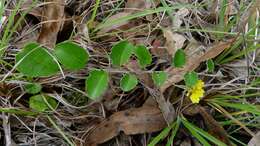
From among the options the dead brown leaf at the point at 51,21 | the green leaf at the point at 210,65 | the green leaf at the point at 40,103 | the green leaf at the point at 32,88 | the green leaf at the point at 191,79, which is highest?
the dead brown leaf at the point at 51,21

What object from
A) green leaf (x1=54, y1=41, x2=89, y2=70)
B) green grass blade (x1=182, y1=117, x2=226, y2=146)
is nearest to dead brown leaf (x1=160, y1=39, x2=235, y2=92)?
green grass blade (x1=182, y1=117, x2=226, y2=146)

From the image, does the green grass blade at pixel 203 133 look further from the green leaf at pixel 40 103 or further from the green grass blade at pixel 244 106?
the green leaf at pixel 40 103

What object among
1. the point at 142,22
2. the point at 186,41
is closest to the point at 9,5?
the point at 142,22

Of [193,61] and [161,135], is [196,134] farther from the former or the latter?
[193,61]

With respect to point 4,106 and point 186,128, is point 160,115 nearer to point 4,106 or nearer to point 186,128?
point 186,128

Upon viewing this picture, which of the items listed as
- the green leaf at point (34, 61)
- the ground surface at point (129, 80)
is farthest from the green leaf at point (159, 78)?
the green leaf at point (34, 61)

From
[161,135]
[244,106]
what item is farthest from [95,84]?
[244,106]

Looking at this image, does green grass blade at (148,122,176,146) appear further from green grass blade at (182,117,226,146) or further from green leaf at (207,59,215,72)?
green leaf at (207,59,215,72)
